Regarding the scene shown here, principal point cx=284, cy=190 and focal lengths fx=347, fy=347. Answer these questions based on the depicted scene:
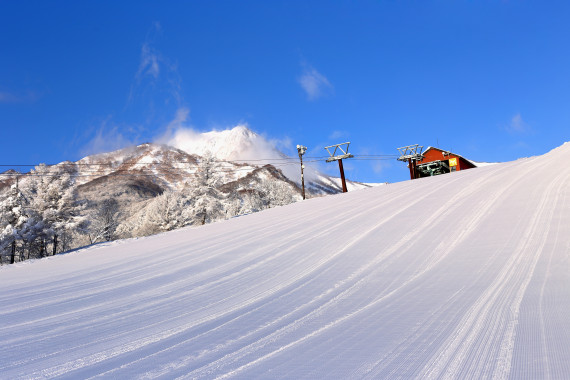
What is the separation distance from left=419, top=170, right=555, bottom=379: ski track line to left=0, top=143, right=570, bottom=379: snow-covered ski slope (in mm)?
16

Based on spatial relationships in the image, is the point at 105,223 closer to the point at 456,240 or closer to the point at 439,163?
the point at 439,163

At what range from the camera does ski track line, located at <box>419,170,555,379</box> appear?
271 centimetres

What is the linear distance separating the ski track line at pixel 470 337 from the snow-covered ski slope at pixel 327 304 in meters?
0.02

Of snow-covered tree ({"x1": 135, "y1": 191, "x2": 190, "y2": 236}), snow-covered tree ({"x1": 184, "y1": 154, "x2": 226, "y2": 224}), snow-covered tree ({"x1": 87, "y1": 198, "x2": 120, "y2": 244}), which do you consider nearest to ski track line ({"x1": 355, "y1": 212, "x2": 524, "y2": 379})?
snow-covered tree ({"x1": 184, "y1": 154, "x2": 226, "y2": 224})

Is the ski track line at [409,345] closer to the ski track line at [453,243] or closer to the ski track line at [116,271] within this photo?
the ski track line at [453,243]

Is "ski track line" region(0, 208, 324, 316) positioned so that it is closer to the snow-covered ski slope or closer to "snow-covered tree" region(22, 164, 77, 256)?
the snow-covered ski slope

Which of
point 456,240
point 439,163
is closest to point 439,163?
point 439,163

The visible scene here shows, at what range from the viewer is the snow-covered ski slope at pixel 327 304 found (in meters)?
2.92

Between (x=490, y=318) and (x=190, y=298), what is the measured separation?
4.05 meters

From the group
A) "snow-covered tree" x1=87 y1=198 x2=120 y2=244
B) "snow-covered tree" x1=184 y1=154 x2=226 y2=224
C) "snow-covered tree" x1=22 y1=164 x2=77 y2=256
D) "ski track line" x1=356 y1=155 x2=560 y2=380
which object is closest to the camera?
"ski track line" x1=356 y1=155 x2=560 y2=380

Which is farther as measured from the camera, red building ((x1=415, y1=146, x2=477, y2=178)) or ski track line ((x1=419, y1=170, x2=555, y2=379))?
red building ((x1=415, y1=146, x2=477, y2=178))

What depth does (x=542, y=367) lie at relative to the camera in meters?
2.57

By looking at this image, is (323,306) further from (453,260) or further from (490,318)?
(453,260)

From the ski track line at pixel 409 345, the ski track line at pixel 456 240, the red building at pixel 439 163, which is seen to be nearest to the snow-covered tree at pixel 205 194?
the red building at pixel 439 163
